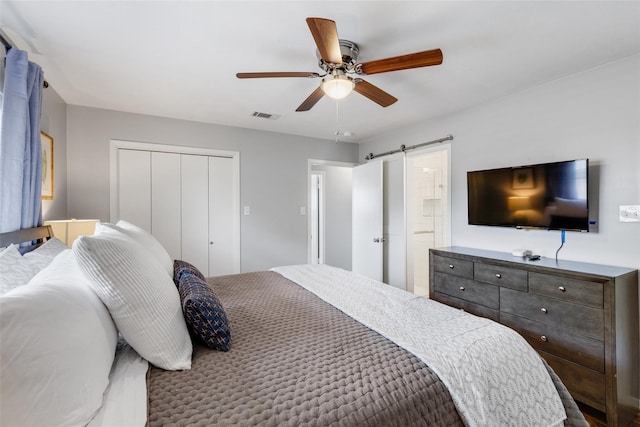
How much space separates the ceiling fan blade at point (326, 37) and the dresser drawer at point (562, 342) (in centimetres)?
235

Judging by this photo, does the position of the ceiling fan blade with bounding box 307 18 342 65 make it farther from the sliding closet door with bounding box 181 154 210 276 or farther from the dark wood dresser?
the sliding closet door with bounding box 181 154 210 276

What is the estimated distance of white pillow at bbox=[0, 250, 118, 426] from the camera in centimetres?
60

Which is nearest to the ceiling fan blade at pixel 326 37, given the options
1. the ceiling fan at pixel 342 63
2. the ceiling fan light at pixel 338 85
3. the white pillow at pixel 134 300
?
the ceiling fan at pixel 342 63

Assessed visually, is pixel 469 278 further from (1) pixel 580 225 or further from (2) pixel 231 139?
(2) pixel 231 139

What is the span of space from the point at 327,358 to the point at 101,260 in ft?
2.82

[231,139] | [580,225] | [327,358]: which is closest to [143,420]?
[327,358]

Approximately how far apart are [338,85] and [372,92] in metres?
0.34

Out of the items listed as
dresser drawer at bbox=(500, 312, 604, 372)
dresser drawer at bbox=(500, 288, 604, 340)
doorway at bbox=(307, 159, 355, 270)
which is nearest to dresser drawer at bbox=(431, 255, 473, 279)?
dresser drawer at bbox=(500, 288, 604, 340)

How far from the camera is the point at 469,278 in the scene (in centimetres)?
267

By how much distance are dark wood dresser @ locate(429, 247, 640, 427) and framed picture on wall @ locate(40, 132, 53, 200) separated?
3800mm

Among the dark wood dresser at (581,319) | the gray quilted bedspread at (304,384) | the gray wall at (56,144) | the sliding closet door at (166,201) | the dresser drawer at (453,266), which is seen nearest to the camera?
the gray quilted bedspread at (304,384)

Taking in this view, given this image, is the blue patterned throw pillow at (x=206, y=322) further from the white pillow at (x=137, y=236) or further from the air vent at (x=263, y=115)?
the air vent at (x=263, y=115)

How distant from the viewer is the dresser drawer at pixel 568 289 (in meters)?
1.89

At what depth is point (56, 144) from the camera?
2756 mm
